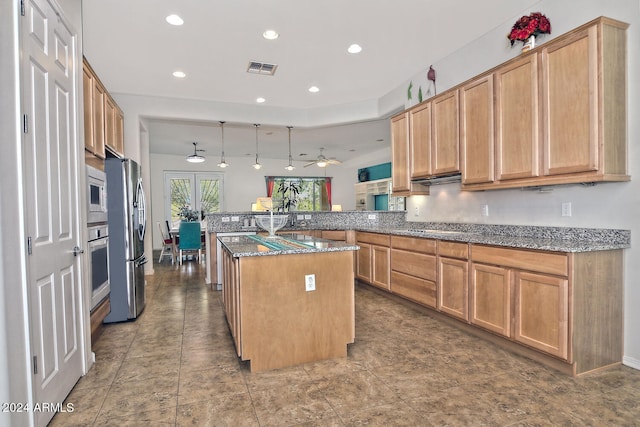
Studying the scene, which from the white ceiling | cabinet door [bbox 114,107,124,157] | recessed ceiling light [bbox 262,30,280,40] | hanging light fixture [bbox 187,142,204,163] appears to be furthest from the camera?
hanging light fixture [bbox 187,142,204,163]

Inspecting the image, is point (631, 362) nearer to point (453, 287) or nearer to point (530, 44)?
point (453, 287)

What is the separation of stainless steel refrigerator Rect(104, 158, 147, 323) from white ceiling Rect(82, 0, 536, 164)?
52.2 inches

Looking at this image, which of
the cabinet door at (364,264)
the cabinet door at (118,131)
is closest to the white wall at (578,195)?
the cabinet door at (364,264)

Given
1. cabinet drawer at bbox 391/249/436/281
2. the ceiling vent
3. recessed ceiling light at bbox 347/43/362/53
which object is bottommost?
cabinet drawer at bbox 391/249/436/281

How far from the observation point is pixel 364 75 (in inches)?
179

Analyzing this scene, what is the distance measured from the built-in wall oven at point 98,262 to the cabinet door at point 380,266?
3.03 m

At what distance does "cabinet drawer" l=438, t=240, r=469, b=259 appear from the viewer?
9.96ft

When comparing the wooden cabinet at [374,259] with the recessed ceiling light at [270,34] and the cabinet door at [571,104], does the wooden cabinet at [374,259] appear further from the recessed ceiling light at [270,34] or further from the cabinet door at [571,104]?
the recessed ceiling light at [270,34]

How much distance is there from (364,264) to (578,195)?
270cm

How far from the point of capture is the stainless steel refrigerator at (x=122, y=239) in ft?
11.2

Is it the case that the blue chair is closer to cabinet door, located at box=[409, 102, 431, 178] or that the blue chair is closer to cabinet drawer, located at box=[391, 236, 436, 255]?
cabinet drawer, located at box=[391, 236, 436, 255]

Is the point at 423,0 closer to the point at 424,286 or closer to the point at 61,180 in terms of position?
the point at 424,286

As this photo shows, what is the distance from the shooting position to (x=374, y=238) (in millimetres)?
4578

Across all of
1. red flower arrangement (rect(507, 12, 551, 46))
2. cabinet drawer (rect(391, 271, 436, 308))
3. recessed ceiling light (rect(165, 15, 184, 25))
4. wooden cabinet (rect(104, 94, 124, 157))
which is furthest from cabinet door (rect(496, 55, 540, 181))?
wooden cabinet (rect(104, 94, 124, 157))
